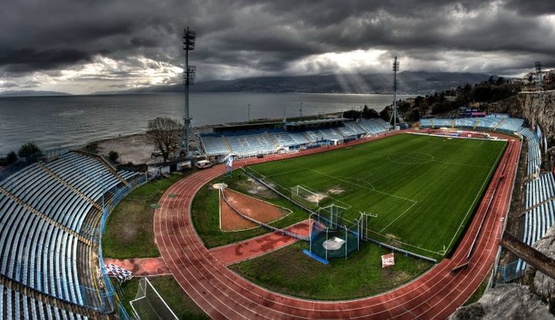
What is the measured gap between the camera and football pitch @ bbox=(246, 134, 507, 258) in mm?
28375

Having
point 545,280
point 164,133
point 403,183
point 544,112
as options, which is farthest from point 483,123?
point 545,280

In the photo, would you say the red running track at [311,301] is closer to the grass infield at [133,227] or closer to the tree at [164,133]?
the grass infield at [133,227]

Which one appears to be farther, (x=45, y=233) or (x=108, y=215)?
(x=108, y=215)

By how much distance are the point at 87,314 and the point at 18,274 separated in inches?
174

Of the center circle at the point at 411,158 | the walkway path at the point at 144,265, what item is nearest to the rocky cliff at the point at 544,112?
the center circle at the point at 411,158

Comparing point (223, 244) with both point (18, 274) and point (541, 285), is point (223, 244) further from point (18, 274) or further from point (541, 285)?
point (541, 285)

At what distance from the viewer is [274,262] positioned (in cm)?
2397

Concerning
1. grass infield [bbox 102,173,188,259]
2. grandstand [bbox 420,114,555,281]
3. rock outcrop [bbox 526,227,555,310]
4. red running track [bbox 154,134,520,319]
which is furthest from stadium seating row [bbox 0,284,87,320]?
grandstand [bbox 420,114,555,281]

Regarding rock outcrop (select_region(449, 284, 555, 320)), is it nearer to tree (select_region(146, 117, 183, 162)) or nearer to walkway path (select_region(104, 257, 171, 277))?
walkway path (select_region(104, 257, 171, 277))

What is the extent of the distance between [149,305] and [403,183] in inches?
1270

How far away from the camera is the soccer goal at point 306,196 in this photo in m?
34.3

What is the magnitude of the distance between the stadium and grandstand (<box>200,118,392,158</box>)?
533 centimetres

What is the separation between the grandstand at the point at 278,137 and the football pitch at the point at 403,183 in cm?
813

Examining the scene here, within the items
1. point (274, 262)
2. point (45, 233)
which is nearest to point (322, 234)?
point (274, 262)
